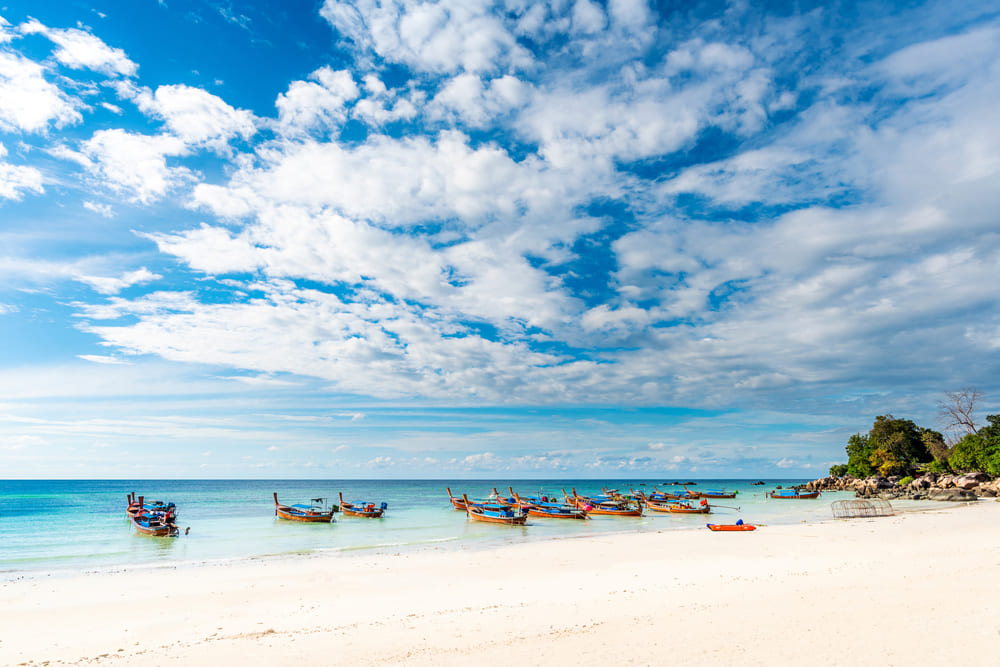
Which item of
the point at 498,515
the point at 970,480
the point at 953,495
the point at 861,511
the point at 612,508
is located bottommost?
the point at 861,511

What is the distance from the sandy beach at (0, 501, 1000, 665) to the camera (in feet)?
34.1

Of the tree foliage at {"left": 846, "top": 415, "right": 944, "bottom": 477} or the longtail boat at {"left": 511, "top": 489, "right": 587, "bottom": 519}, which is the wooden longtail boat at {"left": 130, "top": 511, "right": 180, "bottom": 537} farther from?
the tree foliage at {"left": 846, "top": 415, "right": 944, "bottom": 477}

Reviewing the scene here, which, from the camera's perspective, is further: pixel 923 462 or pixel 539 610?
pixel 923 462

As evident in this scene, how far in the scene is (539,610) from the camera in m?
14.4

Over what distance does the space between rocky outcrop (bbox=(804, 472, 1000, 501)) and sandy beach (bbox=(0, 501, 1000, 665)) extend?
137ft

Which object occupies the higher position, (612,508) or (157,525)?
(612,508)

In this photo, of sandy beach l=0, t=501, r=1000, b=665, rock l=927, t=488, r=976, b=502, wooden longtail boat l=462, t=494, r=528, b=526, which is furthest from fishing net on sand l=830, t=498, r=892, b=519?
wooden longtail boat l=462, t=494, r=528, b=526

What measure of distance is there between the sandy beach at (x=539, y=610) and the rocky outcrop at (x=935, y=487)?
4181 centimetres

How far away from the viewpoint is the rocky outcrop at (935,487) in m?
58.9

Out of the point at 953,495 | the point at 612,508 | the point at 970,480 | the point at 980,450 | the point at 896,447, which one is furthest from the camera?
the point at 896,447

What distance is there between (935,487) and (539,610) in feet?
258

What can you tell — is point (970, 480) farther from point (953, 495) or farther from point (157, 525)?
point (157, 525)

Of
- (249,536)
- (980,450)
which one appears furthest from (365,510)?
(980,450)

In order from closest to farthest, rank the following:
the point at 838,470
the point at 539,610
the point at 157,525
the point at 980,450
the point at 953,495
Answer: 1. the point at 539,610
2. the point at 157,525
3. the point at 953,495
4. the point at 980,450
5. the point at 838,470
